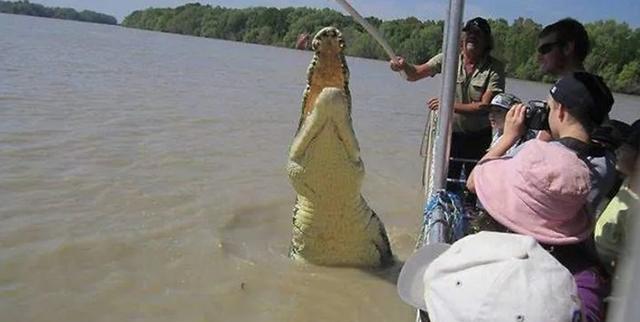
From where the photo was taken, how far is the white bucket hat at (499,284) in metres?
1.30

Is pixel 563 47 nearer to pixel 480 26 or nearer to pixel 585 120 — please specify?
pixel 480 26

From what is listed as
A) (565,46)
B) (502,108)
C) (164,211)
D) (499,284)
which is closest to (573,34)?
(565,46)

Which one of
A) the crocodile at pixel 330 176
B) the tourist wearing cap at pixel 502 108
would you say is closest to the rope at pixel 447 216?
the tourist wearing cap at pixel 502 108

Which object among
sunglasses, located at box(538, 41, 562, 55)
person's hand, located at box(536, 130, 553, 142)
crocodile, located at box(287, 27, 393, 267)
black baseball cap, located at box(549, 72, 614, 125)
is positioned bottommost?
crocodile, located at box(287, 27, 393, 267)

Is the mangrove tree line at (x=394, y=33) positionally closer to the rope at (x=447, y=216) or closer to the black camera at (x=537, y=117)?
the black camera at (x=537, y=117)

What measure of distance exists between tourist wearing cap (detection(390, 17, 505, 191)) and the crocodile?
52 cm

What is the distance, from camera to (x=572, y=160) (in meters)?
1.79

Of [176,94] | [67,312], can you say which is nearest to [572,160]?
[67,312]

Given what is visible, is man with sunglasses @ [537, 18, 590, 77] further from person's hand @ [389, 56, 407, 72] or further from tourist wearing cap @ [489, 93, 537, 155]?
person's hand @ [389, 56, 407, 72]

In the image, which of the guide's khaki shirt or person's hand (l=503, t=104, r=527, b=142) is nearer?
person's hand (l=503, t=104, r=527, b=142)

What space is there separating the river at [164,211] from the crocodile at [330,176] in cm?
15

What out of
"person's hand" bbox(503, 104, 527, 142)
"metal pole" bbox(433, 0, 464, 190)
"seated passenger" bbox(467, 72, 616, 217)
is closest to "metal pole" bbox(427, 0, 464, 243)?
"metal pole" bbox(433, 0, 464, 190)

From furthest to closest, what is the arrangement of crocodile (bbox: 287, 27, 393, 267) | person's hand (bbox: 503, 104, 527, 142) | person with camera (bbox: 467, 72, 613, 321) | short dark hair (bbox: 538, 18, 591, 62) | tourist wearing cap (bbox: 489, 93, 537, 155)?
crocodile (bbox: 287, 27, 393, 267) → short dark hair (bbox: 538, 18, 591, 62) → tourist wearing cap (bbox: 489, 93, 537, 155) → person's hand (bbox: 503, 104, 527, 142) → person with camera (bbox: 467, 72, 613, 321)

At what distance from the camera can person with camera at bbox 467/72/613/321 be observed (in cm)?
176
